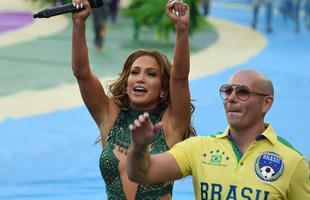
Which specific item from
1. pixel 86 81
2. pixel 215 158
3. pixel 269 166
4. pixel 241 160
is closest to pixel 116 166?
pixel 86 81

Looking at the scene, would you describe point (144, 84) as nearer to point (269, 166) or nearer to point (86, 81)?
point (86, 81)

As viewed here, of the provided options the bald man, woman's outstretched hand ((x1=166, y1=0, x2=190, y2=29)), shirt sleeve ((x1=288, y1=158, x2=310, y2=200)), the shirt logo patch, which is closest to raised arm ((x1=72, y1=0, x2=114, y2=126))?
woman's outstretched hand ((x1=166, y1=0, x2=190, y2=29))

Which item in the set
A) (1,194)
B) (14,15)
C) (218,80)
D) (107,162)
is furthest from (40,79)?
(14,15)

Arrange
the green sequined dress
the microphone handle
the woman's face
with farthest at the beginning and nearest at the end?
the woman's face
the green sequined dress
the microphone handle

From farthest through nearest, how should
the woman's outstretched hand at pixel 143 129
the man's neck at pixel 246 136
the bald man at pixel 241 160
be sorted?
the man's neck at pixel 246 136
the bald man at pixel 241 160
the woman's outstretched hand at pixel 143 129

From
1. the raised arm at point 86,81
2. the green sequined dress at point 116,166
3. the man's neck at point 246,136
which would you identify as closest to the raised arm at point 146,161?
the man's neck at point 246,136

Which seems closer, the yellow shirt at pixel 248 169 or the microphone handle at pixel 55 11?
the yellow shirt at pixel 248 169

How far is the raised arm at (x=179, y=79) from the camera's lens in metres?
4.55

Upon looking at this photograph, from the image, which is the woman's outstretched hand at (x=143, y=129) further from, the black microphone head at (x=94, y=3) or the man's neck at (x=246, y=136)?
the black microphone head at (x=94, y=3)

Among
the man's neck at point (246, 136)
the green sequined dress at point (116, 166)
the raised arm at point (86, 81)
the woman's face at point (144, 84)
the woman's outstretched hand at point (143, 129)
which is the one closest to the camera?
the woman's outstretched hand at point (143, 129)

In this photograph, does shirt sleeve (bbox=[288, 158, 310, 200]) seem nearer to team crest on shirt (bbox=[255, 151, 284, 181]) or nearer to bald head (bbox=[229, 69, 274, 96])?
team crest on shirt (bbox=[255, 151, 284, 181])

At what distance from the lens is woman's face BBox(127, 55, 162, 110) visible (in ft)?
15.8

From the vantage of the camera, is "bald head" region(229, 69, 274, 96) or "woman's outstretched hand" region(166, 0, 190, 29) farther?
"woman's outstretched hand" region(166, 0, 190, 29)

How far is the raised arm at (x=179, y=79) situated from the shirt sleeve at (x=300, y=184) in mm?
1077
